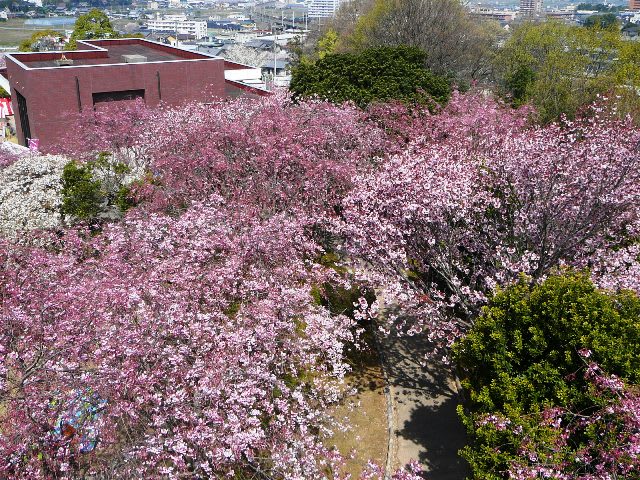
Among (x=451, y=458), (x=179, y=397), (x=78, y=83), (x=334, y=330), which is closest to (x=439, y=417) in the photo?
(x=451, y=458)

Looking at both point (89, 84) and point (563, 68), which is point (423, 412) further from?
point (563, 68)

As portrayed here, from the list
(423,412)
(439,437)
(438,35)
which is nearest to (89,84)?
(423,412)

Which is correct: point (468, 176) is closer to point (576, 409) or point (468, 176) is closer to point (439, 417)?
point (439, 417)

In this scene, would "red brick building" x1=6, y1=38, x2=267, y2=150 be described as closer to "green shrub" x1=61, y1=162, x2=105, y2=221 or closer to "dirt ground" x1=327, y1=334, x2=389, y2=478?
"green shrub" x1=61, y1=162, x2=105, y2=221

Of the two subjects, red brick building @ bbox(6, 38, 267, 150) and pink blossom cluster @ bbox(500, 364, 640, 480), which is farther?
red brick building @ bbox(6, 38, 267, 150)

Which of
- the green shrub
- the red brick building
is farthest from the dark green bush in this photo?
the red brick building

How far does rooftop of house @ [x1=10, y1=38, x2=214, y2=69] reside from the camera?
34344 millimetres

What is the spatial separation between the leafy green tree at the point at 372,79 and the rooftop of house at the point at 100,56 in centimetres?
936

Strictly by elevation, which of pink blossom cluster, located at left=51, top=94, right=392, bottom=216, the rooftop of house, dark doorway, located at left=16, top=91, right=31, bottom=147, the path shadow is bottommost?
the path shadow

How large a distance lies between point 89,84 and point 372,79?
16089 millimetres

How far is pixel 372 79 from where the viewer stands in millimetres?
28234

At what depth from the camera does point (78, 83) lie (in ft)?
100

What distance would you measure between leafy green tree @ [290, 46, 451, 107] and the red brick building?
681cm

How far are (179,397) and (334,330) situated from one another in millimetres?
3982
